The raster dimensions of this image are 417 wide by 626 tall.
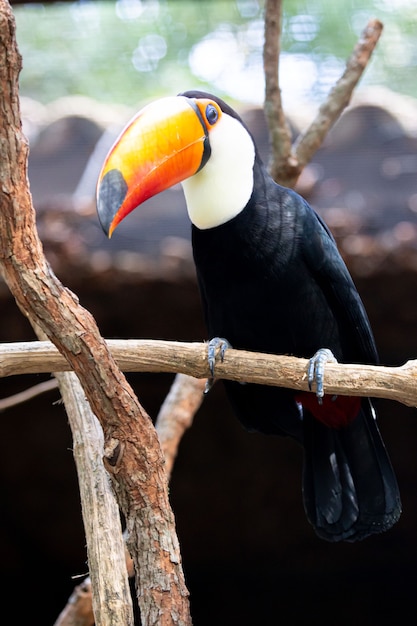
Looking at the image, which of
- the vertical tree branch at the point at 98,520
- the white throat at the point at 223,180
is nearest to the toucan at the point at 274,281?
the white throat at the point at 223,180

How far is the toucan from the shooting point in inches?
104

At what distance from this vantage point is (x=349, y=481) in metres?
2.93

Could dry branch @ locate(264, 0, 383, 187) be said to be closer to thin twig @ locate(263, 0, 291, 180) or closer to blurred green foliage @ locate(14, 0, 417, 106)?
thin twig @ locate(263, 0, 291, 180)

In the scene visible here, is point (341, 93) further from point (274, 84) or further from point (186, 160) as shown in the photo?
point (186, 160)

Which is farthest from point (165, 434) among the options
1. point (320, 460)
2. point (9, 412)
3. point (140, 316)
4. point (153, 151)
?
point (9, 412)

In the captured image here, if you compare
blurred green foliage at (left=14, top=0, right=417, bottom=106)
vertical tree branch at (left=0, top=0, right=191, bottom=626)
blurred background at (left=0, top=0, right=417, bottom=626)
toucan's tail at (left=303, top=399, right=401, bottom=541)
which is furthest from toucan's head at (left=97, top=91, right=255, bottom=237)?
blurred green foliage at (left=14, top=0, right=417, bottom=106)

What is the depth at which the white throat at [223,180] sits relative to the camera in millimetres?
2727

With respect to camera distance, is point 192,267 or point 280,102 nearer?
point 280,102

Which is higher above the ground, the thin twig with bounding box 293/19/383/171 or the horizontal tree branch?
the thin twig with bounding box 293/19/383/171

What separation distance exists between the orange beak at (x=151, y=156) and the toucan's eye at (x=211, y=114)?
0.11 ft

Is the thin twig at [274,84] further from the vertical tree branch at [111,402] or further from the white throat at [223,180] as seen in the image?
the vertical tree branch at [111,402]

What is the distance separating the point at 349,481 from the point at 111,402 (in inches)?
45.6

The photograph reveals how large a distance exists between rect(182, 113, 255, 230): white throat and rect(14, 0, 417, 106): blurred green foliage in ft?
4.50

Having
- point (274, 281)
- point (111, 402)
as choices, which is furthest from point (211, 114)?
point (111, 402)
